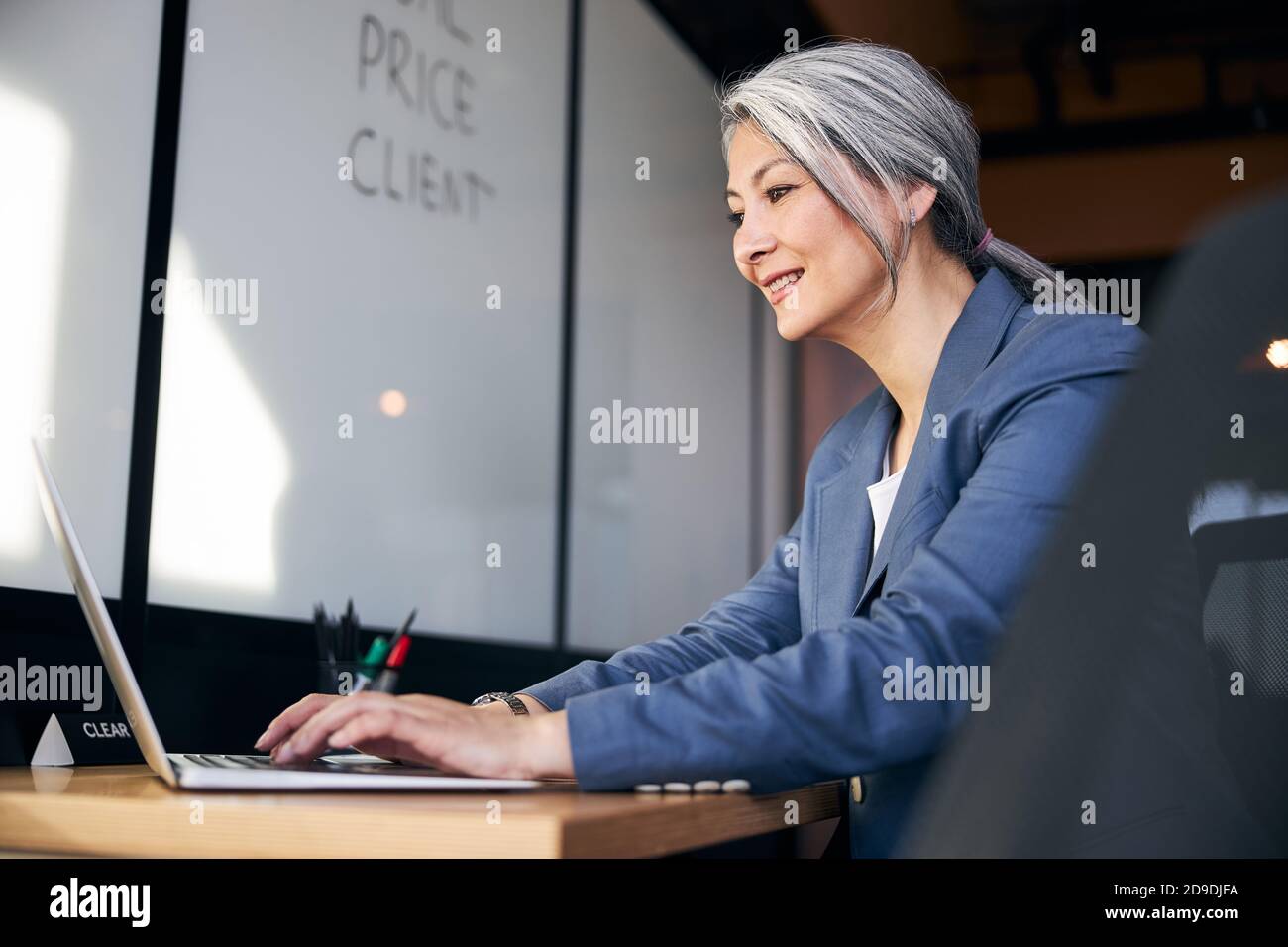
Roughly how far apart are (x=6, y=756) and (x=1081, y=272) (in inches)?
206

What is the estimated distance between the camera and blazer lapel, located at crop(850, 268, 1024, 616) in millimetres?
1356

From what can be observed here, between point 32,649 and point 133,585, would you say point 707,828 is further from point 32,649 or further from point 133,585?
point 133,585

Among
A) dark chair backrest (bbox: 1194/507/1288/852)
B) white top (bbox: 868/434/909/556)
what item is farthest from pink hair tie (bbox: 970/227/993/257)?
dark chair backrest (bbox: 1194/507/1288/852)

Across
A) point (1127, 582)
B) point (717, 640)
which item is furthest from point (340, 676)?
point (1127, 582)

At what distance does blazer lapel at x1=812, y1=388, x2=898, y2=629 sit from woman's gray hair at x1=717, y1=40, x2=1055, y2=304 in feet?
0.67

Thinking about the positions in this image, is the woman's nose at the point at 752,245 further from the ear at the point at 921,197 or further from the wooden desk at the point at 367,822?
the wooden desk at the point at 367,822

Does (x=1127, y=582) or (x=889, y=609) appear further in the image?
(x=889, y=609)

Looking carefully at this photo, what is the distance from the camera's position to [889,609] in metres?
1.05

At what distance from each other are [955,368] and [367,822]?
0.97 metres

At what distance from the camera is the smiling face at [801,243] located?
1.64 m

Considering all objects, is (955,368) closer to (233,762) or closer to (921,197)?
(921,197)

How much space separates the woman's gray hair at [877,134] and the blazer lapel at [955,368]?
0.13 meters

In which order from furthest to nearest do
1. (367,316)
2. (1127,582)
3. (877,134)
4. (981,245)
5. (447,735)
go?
(367,316), (981,245), (877,134), (447,735), (1127,582)

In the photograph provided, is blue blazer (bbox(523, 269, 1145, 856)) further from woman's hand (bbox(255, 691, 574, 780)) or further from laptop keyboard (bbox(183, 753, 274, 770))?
laptop keyboard (bbox(183, 753, 274, 770))
